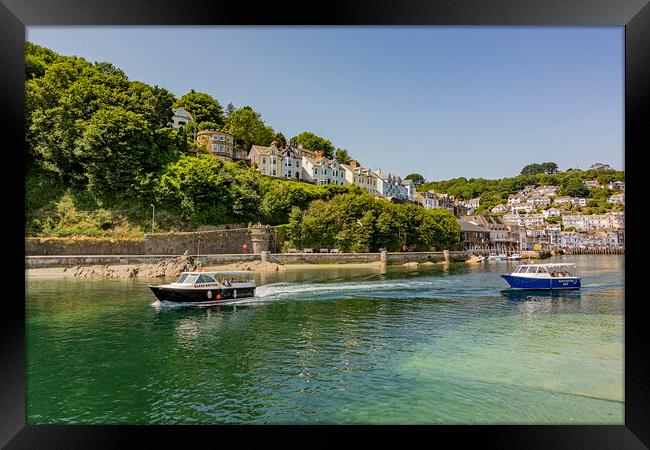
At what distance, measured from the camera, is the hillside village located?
34.5 metres

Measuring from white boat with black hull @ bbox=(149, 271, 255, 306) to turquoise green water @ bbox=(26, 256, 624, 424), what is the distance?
0.58 metres

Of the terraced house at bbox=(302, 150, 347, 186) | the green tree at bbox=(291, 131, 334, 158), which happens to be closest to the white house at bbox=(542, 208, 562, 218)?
the terraced house at bbox=(302, 150, 347, 186)

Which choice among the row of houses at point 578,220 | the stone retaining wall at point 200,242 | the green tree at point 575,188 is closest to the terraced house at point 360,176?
the row of houses at point 578,220

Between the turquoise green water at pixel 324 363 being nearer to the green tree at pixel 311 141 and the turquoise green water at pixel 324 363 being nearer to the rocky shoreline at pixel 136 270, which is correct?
the rocky shoreline at pixel 136 270

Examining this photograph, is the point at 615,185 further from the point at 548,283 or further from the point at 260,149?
the point at 260,149

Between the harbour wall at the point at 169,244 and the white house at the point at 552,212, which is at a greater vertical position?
the white house at the point at 552,212

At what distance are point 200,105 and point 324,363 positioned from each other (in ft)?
111

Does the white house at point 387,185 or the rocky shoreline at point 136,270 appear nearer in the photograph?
the rocky shoreline at point 136,270

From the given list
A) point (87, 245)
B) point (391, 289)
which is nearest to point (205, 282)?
point (391, 289)

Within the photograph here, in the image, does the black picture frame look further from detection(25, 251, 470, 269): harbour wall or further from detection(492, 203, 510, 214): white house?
detection(492, 203, 510, 214): white house

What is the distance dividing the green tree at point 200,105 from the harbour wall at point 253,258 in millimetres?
16242

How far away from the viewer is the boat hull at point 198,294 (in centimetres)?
1173

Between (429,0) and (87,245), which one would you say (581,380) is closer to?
(429,0)

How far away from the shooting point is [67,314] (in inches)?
426
